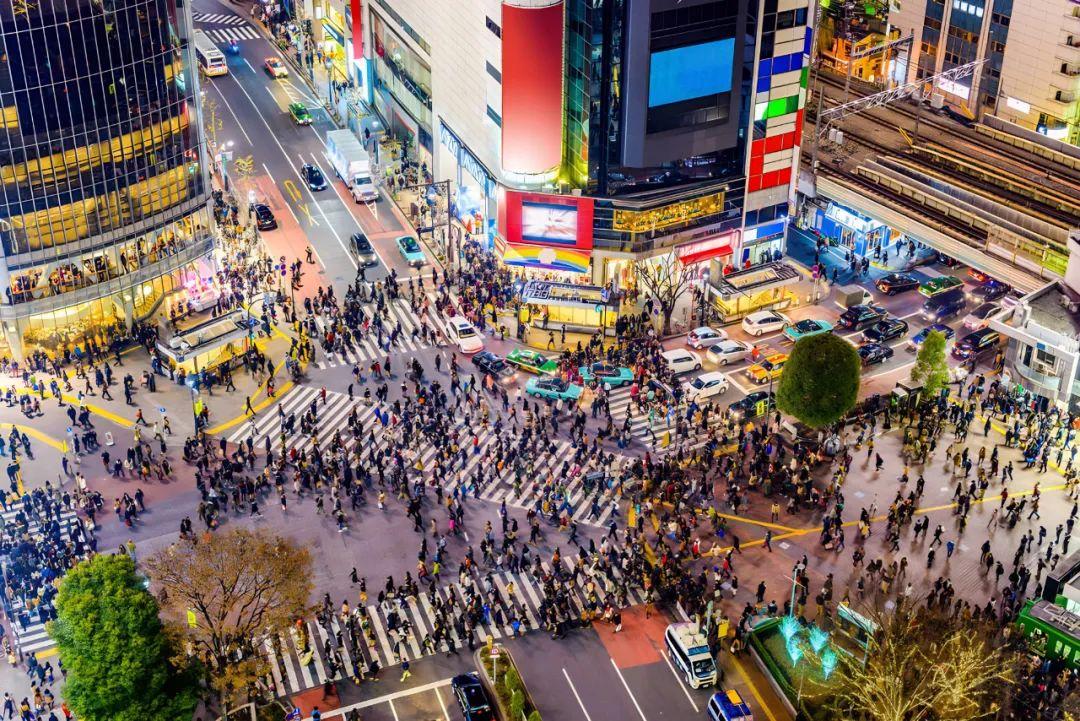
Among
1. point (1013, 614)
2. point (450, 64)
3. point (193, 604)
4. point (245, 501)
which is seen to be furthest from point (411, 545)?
point (450, 64)

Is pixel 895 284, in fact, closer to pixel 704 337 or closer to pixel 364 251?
pixel 704 337

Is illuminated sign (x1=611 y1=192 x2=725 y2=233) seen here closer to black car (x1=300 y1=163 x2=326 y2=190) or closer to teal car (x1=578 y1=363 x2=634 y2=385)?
teal car (x1=578 y1=363 x2=634 y2=385)

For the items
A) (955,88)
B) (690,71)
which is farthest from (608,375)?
(955,88)

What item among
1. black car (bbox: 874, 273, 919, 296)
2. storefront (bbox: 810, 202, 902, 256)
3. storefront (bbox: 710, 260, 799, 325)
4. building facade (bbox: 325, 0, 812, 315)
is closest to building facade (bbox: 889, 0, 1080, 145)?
storefront (bbox: 810, 202, 902, 256)

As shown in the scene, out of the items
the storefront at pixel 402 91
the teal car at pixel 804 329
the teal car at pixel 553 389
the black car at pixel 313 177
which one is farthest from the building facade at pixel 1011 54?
the black car at pixel 313 177

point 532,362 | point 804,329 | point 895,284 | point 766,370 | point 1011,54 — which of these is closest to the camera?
point 766,370

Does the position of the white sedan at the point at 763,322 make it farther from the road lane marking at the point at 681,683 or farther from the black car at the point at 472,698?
the black car at the point at 472,698
